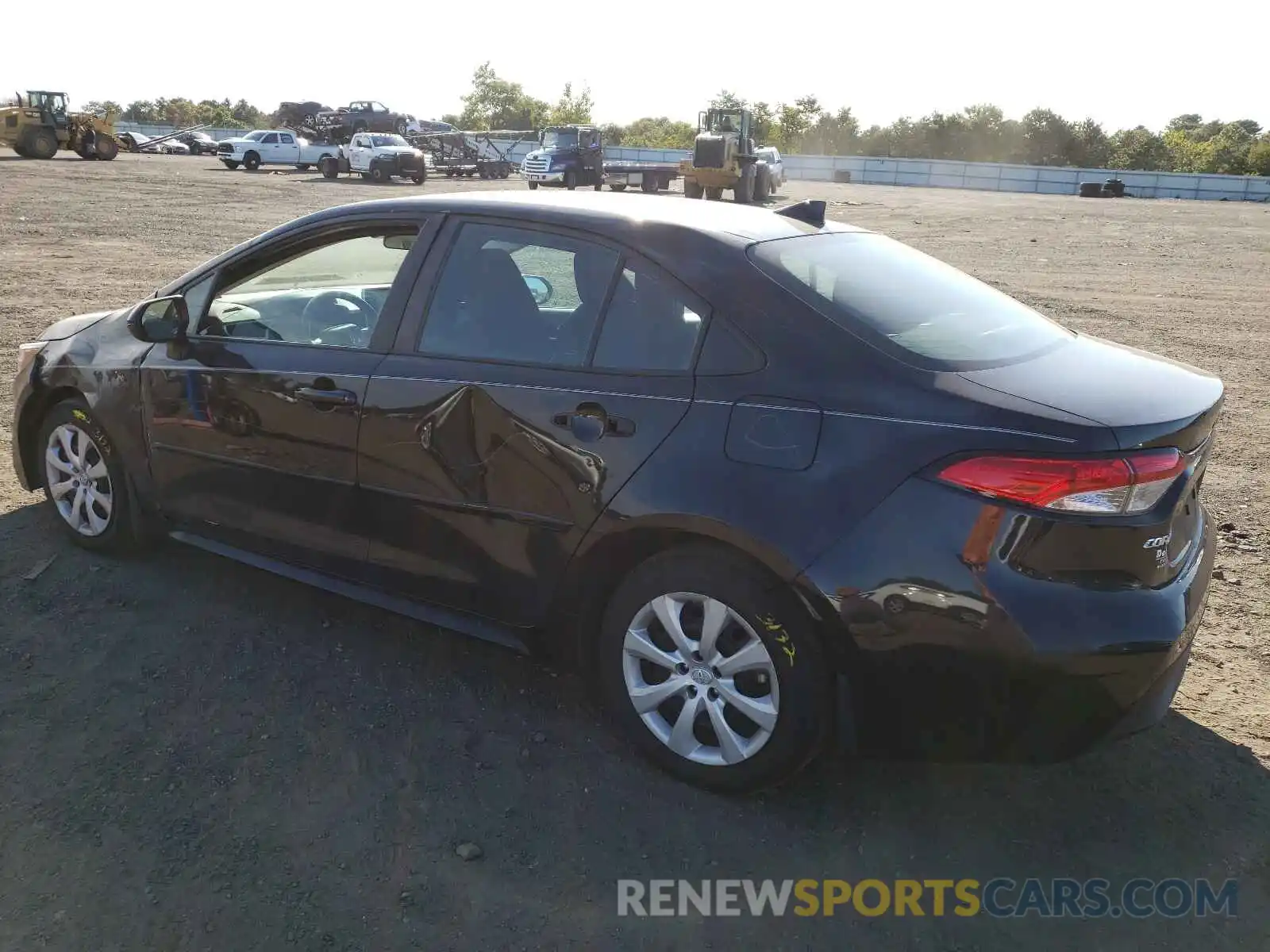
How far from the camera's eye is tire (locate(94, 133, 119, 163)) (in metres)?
38.8

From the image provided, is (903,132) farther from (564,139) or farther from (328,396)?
(328,396)

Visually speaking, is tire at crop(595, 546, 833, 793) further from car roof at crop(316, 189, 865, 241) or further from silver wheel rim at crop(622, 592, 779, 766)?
car roof at crop(316, 189, 865, 241)

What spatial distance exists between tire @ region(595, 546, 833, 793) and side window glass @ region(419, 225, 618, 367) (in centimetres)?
78

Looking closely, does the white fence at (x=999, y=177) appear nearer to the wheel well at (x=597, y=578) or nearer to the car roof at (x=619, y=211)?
the car roof at (x=619, y=211)

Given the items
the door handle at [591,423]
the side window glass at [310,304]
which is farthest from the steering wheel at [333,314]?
the door handle at [591,423]

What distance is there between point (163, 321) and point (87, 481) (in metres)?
0.93

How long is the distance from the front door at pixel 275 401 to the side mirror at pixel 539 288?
0.44 metres

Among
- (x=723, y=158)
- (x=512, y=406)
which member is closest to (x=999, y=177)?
(x=723, y=158)

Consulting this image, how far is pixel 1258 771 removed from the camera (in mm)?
3176

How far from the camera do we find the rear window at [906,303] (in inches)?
113

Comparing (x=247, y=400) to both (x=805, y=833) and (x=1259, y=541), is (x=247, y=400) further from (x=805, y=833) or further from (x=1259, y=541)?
(x=1259, y=541)

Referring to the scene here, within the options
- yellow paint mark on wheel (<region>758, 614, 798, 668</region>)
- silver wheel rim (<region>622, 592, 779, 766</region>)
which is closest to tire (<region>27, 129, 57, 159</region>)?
silver wheel rim (<region>622, 592, 779, 766</region>)

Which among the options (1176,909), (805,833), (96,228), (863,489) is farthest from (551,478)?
(96,228)

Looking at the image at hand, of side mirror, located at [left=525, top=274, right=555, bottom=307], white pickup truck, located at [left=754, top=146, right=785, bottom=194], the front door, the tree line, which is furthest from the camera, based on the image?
the tree line
